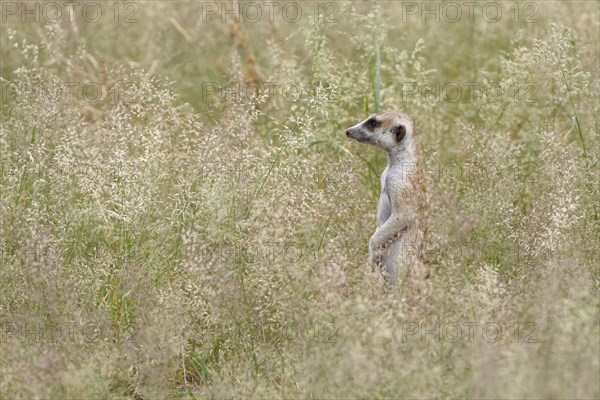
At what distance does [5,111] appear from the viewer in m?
10.2

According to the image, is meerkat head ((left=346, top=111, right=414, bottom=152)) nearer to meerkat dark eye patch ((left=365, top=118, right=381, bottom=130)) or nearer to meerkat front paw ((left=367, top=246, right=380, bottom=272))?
meerkat dark eye patch ((left=365, top=118, right=381, bottom=130))

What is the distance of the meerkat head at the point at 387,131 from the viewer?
Result: 24.8ft

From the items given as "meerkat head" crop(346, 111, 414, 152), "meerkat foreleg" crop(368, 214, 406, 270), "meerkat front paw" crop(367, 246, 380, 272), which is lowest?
"meerkat front paw" crop(367, 246, 380, 272)

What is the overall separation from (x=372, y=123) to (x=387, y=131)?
0.15 metres

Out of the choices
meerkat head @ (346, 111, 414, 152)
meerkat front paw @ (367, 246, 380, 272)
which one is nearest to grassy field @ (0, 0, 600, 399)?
meerkat front paw @ (367, 246, 380, 272)

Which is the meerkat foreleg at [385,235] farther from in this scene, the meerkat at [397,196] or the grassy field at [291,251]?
the grassy field at [291,251]

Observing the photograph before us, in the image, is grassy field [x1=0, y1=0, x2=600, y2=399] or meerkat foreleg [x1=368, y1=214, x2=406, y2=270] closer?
grassy field [x1=0, y1=0, x2=600, y2=399]

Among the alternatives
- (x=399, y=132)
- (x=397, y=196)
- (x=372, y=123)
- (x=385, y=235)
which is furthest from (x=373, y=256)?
(x=372, y=123)

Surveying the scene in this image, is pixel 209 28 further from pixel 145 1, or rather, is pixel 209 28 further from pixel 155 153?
pixel 155 153

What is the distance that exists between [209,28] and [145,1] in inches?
34.3

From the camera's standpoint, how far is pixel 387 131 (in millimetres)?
7629

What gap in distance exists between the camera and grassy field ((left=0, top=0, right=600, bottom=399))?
17.3 ft

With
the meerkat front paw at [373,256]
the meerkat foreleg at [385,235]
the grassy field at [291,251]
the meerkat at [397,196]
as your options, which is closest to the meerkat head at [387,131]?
the meerkat at [397,196]

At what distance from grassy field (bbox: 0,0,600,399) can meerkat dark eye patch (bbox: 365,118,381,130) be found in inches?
14.8
